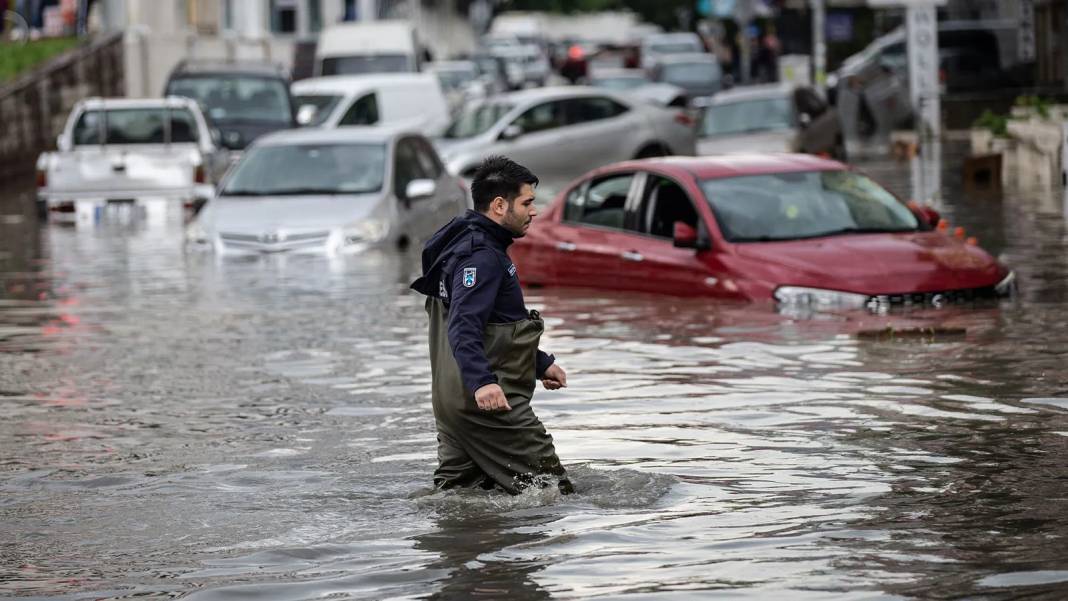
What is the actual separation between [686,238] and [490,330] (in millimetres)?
7533

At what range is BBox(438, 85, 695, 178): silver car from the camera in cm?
3197

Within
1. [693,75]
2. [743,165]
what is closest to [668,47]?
[693,75]

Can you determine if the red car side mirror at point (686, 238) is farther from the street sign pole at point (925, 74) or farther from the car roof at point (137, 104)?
the street sign pole at point (925, 74)

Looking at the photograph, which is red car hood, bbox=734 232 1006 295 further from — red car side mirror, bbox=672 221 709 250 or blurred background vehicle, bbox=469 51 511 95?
blurred background vehicle, bbox=469 51 511 95

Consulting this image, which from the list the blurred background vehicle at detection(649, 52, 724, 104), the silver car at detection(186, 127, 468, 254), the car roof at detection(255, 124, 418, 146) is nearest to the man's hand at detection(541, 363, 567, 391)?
the silver car at detection(186, 127, 468, 254)

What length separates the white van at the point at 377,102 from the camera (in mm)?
35312

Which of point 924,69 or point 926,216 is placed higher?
point 924,69

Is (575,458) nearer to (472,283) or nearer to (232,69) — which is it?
(472,283)

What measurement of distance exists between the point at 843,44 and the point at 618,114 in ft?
126

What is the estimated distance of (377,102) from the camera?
36.1 metres

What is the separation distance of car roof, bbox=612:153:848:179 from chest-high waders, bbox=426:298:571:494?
8111 mm

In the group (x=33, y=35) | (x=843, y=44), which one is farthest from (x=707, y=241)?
(x=843, y=44)

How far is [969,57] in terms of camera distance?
48.4 meters

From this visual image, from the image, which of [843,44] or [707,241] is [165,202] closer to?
[707,241]
